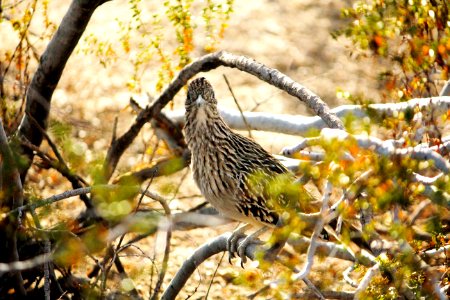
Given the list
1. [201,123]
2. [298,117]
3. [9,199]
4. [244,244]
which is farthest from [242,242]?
[9,199]

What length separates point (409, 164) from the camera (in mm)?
3760

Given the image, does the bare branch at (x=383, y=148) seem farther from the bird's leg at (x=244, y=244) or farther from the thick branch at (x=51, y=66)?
the thick branch at (x=51, y=66)

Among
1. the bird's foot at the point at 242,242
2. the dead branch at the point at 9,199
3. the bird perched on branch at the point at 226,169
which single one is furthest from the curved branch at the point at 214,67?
the bird's foot at the point at 242,242

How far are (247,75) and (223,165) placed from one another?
4.92 m

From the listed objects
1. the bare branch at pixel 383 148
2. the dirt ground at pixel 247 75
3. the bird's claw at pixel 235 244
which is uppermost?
the bare branch at pixel 383 148

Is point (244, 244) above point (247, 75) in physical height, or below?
below

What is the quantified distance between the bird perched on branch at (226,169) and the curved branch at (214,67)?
0.33m

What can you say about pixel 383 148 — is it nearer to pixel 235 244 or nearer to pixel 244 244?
pixel 244 244

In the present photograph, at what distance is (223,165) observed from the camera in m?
5.85

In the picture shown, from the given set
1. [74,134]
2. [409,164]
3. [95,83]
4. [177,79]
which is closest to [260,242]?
[177,79]

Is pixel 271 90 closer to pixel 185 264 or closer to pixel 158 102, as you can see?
pixel 158 102

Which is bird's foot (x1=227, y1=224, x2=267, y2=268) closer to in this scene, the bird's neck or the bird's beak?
the bird's neck

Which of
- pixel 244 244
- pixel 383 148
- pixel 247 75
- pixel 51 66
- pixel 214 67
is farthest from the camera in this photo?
pixel 247 75

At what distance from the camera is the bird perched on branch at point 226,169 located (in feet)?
18.8
